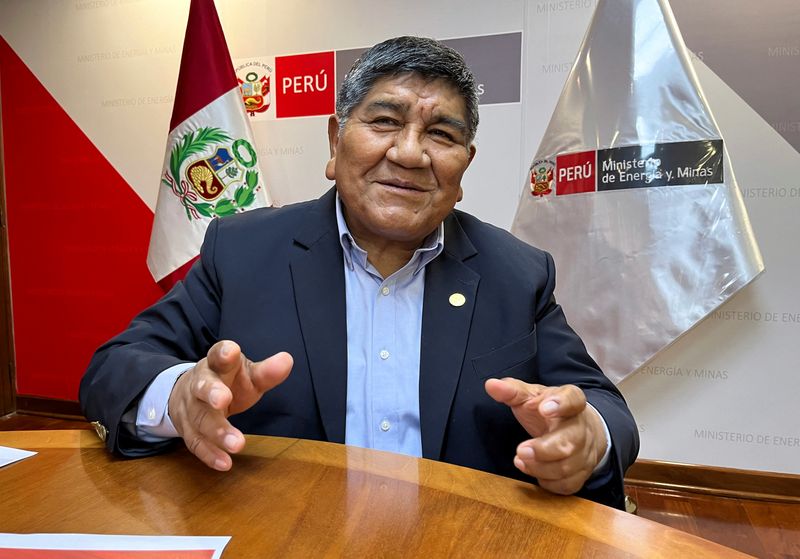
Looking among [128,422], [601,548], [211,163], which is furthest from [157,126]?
[601,548]

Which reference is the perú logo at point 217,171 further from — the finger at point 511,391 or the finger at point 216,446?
the finger at point 511,391

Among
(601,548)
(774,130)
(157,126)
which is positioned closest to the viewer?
(601,548)

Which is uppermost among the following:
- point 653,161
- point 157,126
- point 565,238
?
point 157,126

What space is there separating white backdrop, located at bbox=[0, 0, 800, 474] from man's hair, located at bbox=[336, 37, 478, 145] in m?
1.56

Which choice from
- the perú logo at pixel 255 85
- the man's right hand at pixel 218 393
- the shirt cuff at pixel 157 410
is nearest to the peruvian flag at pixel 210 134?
the perú logo at pixel 255 85

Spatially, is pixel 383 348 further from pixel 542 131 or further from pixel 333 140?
pixel 542 131

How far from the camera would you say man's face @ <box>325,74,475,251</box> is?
1.16m

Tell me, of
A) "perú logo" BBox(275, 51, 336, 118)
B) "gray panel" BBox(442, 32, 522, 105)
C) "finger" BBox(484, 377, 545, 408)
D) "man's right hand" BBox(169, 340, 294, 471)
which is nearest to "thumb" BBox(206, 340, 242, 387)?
"man's right hand" BBox(169, 340, 294, 471)

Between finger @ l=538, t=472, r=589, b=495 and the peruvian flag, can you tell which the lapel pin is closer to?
finger @ l=538, t=472, r=589, b=495

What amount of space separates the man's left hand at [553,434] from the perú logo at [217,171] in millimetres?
2230

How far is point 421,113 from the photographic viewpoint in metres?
1.16

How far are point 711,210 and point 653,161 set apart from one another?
0.95 ft

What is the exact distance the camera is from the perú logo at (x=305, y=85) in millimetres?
2908

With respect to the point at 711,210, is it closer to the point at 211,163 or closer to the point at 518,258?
the point at 518,258
